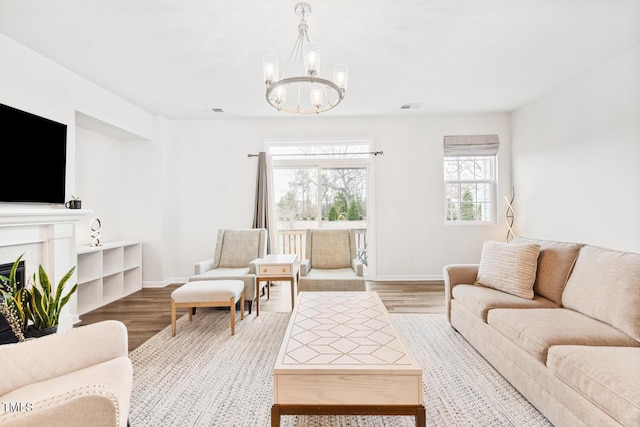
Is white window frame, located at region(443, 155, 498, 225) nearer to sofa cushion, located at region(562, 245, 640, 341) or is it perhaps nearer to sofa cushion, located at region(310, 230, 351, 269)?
sofa cushion, located at region(310, 230, 351, 269)

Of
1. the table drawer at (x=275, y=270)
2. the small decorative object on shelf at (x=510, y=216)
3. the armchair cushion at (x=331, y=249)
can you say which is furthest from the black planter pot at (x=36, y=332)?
the small decorative object on shelf at (x=510, y=216)

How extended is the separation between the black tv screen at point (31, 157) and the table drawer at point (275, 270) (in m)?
2.12

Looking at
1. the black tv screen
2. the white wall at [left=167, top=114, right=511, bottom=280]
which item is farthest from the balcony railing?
the black tv screen

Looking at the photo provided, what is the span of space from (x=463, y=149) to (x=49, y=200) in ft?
17.3

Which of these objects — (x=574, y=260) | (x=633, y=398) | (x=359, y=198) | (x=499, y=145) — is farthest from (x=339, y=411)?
(x=499, y=145)

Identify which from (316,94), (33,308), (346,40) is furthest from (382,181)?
(33,308)

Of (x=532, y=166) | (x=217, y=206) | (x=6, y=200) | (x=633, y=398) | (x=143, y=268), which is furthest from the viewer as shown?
(x=217, y=206)

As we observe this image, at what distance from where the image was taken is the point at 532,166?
14.0 ft

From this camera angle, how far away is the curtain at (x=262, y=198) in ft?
15.7

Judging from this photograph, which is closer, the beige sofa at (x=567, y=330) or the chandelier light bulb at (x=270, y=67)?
the beige sofa at (x=567, y=330)

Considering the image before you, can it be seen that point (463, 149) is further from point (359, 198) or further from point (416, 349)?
point (416, 349)

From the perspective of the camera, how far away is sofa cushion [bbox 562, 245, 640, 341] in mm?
1700

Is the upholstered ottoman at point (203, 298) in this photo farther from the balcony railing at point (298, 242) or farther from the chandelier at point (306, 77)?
the balcony railing at point (298, 242)

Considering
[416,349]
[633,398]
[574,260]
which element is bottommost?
[416,349]
